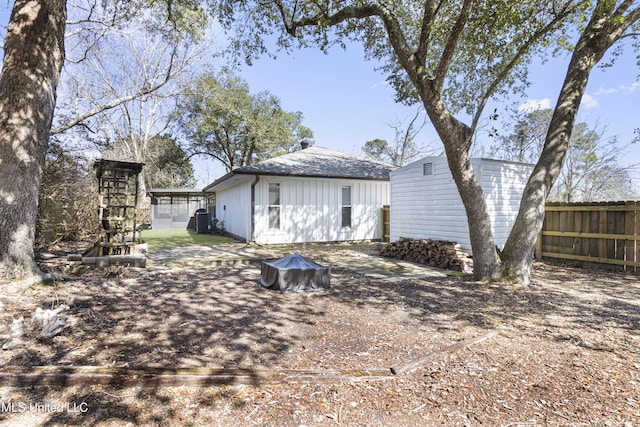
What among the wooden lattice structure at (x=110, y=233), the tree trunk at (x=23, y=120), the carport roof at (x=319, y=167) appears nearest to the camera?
A: the tree trunk at (x=23, y=120)

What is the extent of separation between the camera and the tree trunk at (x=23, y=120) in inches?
171

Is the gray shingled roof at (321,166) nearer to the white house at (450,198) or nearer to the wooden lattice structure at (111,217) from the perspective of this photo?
the white house at (450,198)

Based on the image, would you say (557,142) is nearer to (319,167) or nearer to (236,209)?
(319,167)

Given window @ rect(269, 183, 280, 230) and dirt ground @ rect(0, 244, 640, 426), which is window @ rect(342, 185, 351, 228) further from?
dirt ground @ rect(0, 244, 640, 426)

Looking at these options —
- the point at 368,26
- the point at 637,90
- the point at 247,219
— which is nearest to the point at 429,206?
the point at 368,26

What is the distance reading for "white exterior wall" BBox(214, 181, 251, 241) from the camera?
36.3ft

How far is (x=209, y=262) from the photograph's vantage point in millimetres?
7227

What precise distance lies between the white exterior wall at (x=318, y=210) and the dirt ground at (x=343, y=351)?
5.41 meters

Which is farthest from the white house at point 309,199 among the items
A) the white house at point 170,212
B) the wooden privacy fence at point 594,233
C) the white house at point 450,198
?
the white house at point 170,212

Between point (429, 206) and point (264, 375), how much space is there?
272 inches

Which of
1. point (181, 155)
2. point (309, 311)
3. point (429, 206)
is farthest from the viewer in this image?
point (181, 155)

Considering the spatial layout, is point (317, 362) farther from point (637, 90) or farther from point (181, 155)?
point (181, 155)

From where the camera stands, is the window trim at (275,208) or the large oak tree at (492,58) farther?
the window trim at (275,208)

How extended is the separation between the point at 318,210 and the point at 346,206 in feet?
3.67
